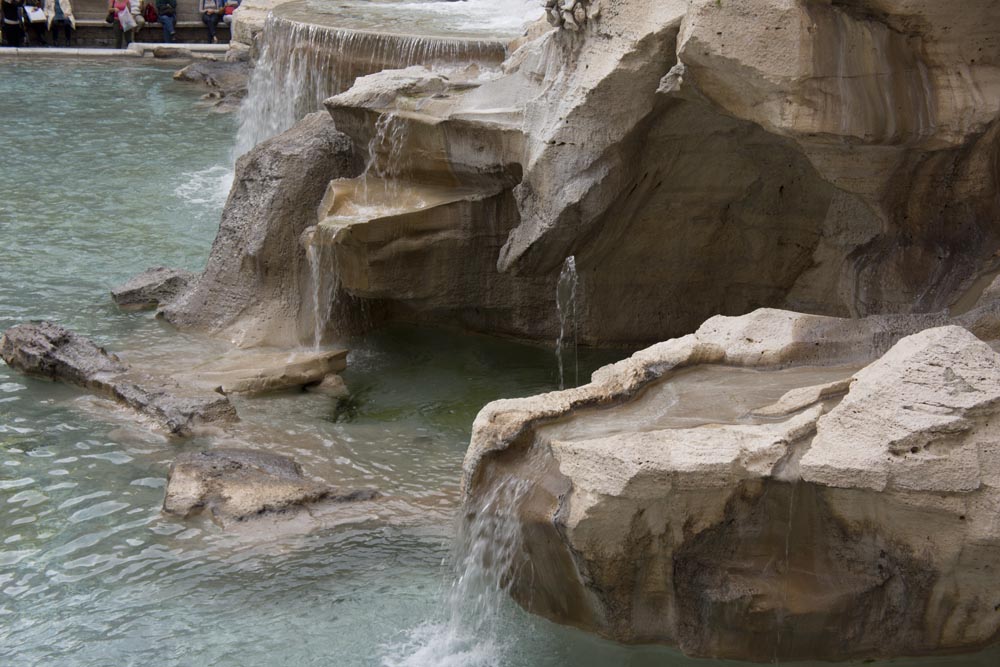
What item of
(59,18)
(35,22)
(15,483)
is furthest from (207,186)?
(59,18)

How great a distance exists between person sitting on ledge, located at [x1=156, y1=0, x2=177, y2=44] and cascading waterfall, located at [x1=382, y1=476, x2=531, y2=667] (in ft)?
54.4

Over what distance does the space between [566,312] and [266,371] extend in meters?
1.92

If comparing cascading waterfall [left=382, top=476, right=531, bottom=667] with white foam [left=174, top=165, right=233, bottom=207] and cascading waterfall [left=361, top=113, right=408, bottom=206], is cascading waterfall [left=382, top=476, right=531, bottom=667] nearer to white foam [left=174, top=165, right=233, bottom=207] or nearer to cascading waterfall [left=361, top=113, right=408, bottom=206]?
cascading waterfall [left=361, top=113, right=408, bottom=206]

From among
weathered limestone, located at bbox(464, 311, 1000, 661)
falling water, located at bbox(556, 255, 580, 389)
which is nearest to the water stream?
falling water, located at bbox(556, 255, 580, 389)

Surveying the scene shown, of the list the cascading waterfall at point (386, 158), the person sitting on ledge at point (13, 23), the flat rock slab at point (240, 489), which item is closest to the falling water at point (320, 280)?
the cascading waterfall at point (386, 158)

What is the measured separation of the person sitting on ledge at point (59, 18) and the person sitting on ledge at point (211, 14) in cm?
199

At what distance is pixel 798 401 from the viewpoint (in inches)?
190

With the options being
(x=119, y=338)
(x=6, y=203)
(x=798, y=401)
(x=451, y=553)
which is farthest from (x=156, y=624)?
(x=6, y=203)

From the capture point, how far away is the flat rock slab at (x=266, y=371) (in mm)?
7586

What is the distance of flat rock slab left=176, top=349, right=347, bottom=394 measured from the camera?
759 centimetres

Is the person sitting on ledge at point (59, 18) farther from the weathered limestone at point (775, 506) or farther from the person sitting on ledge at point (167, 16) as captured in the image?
the weathered limestone at point (775, 506)

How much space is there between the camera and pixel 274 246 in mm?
8430

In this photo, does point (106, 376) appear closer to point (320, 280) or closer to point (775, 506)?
point (320, 280)

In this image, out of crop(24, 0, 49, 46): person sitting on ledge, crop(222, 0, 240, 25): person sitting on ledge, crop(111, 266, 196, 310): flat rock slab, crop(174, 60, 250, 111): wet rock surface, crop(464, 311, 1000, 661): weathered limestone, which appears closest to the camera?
crop(464, 311, 1000, 661): weathered limestone
